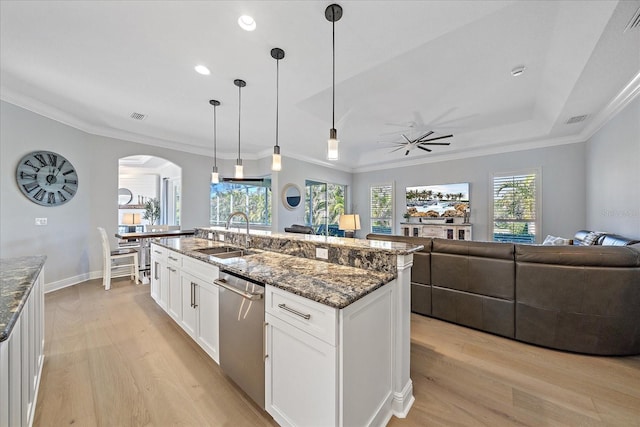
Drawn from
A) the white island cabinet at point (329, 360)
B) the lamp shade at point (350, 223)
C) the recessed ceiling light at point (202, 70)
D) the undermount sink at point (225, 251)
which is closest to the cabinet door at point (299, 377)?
the white island cabinet at point (329, 360)

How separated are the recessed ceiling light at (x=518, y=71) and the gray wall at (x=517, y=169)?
2.86m

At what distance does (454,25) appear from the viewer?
207 cm

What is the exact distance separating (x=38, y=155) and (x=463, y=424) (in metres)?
5.90

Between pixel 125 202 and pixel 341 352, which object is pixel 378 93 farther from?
pixel 125 202

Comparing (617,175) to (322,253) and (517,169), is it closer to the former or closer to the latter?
(517,169)

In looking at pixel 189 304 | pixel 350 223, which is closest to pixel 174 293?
pixel 189 304

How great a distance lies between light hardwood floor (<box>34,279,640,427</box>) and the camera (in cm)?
152

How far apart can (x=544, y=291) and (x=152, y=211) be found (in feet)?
29.1

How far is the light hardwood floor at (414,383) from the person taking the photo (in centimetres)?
152

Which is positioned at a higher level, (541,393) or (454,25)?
(454,25)

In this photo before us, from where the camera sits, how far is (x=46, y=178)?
3721 millimetres

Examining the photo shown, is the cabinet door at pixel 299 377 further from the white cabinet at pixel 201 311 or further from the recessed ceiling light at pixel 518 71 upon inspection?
the recessed ceiling light at pixel 518 71

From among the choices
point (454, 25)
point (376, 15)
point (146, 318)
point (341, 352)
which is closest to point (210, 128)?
point (146, 318)

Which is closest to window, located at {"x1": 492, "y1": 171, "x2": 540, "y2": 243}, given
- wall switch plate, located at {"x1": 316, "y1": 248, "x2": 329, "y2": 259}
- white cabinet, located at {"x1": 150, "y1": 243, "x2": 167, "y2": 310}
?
wall switch plate, located at {"x1": 316, "y1": 248, "x2": 329, "y2": 259}
